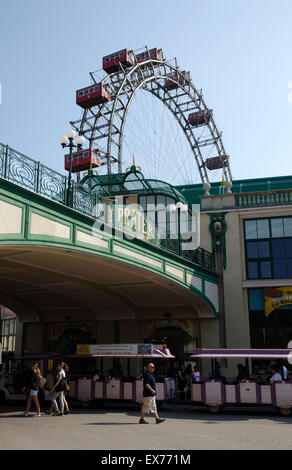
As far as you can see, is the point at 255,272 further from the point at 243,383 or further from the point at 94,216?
the point at 94,216

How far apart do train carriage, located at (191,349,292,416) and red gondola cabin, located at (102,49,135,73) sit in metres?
32.7

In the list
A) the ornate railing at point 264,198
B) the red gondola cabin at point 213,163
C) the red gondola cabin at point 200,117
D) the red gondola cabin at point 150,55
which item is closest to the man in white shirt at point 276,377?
the ornate railing at point 264,198

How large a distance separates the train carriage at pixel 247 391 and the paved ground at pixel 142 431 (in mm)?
437

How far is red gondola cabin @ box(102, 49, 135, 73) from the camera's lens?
43188 millimetres

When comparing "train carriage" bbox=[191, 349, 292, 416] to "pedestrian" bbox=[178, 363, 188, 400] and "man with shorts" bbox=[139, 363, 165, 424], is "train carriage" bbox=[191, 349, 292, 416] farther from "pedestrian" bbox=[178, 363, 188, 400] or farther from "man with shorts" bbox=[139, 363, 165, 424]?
"man with shorts" bbox=[139, 363, 165, 424]

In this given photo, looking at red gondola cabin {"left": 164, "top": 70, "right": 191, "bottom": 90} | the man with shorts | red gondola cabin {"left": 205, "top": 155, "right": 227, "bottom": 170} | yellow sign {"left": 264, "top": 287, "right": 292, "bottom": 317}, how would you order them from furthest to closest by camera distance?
red gondola cabin {"left": 205, "top": 155, "right": 227, "bottom": 170} < red gondola cabin {"left": 164, "top": 70, "right": 191, "bottom": 90} < yellow sign {"left": 264, "top": 287, "right": 292, "bottom": 317} < the man with shorts

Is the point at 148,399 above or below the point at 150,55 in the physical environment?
below

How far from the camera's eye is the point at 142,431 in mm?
11852

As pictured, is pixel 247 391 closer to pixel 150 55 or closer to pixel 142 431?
pixel 142 431

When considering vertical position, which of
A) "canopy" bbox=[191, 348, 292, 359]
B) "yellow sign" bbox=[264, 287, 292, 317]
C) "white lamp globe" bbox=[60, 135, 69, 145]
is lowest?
"canopy" bbox=[191, 348, 292, 359]

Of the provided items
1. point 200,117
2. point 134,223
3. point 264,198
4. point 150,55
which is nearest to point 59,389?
point 134,223

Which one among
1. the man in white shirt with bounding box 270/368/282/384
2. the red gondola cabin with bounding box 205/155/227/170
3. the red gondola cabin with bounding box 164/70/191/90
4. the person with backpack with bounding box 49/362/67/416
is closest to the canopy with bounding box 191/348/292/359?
the man in white shirt with bounding box 270/368/282/384

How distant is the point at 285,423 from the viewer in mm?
14211

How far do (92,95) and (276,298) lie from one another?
24.4 metres
